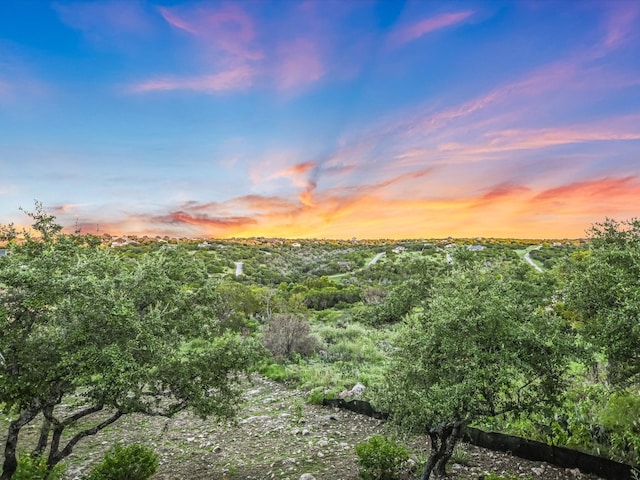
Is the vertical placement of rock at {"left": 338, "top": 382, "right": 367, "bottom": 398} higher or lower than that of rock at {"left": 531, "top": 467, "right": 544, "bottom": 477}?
lower

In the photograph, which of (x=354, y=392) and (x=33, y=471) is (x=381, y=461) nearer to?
(x=354, y=392)

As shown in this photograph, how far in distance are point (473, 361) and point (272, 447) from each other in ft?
24.9

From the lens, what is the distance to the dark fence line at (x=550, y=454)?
8.41 m

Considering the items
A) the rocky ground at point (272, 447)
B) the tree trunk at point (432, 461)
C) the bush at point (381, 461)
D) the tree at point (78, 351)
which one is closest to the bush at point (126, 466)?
the tree at point (78, 351)

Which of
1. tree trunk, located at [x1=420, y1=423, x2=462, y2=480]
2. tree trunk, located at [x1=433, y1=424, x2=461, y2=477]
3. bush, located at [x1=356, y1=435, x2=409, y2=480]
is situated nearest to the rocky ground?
tree trunk, located at [x1=433, y1=424, x2=461, y2=477]

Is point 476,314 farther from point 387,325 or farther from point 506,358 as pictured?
point 387,325

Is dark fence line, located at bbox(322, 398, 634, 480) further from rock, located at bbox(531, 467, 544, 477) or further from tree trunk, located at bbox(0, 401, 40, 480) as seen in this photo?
tree trunk, located at bbox(0, 401, 40, 480)

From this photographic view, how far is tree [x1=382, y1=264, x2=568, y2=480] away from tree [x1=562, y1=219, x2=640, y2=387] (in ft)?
3.48

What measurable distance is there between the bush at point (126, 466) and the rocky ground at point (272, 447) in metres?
1.40

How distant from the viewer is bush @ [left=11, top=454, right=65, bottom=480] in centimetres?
688

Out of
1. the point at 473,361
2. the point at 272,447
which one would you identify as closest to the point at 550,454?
the point at 473,361

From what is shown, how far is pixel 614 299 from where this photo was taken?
344 inches

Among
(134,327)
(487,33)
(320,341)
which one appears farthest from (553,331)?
(320,341)

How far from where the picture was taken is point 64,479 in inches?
383
